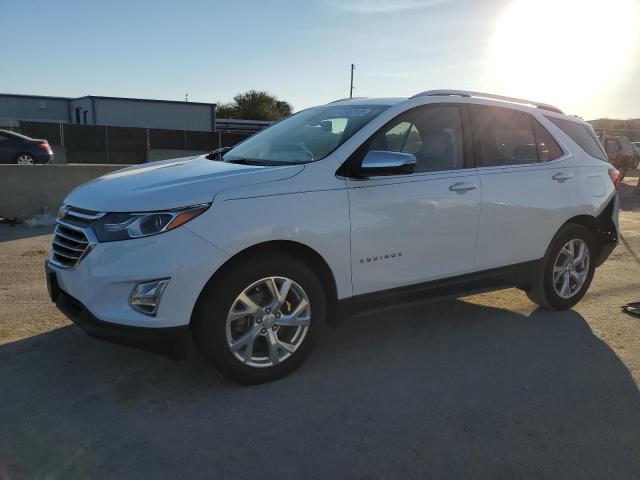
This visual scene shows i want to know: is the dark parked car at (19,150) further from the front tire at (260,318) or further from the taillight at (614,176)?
the taillight at (614,176)

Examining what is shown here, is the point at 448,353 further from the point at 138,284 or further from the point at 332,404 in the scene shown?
the point at 138,284

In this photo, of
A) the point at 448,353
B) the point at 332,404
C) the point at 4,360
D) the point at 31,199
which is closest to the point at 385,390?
the point at 332,404

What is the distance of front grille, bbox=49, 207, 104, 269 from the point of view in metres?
3.19

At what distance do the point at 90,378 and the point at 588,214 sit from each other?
436cm

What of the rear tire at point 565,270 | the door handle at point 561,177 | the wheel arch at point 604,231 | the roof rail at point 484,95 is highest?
the roof rail at point 484,95

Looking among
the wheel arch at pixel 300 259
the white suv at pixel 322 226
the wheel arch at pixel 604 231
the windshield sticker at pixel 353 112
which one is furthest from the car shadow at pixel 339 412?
the windshield sticker at pixel 353 112

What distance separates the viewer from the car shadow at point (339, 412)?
2707mm

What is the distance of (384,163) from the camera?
3.56 m

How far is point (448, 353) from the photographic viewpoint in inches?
161

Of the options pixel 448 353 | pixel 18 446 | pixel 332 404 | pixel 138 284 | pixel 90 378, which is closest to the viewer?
pixel 18 446

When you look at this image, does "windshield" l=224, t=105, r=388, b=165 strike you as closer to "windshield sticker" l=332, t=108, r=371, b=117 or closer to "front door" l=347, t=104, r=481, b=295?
"windshield sticker" l=332, t=108, r=371, b=117

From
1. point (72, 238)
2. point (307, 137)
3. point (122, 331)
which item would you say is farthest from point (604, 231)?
point (72, 238)

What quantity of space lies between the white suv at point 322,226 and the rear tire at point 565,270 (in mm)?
21

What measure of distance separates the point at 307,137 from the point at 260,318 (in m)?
1.49
